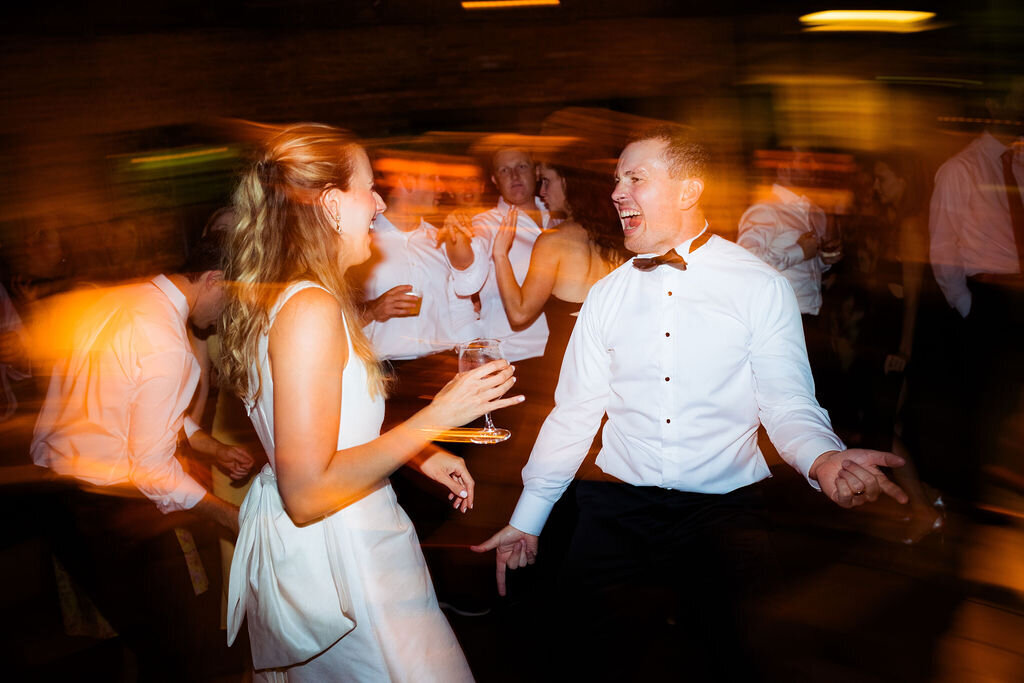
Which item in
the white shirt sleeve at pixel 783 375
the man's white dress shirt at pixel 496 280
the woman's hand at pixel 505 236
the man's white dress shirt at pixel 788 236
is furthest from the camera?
the man's white dress shirt at pixel 788 236

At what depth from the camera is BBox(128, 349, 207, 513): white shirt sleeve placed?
1951mm

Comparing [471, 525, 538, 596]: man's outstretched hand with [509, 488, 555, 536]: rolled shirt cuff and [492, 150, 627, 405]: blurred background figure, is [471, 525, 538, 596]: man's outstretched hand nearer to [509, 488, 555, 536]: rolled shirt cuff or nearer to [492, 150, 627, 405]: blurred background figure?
[509, 488, 555, 536]: rolled shirt cuff

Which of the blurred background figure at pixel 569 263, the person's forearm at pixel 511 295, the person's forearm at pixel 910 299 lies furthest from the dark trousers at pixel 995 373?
the person's forearm at pixel 511 295

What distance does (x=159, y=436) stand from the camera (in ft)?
6.49

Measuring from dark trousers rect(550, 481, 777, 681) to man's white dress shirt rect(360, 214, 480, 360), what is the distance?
1.64 metres

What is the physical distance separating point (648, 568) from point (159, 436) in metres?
1.32

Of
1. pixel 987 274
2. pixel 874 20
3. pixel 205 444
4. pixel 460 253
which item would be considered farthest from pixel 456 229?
pixel 874 20

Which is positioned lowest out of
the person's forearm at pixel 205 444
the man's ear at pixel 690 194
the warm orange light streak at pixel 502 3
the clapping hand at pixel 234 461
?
the clapping hand at pixel 234 461

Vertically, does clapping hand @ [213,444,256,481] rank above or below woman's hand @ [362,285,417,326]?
below

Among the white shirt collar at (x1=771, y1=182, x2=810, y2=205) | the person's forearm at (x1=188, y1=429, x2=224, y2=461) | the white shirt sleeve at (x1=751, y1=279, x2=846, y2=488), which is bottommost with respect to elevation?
the person's forearm at (x1=188, y1=429, x2=224, y2=461)

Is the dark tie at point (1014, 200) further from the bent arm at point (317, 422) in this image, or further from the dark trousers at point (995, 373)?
the bent arm at point (317, 422)

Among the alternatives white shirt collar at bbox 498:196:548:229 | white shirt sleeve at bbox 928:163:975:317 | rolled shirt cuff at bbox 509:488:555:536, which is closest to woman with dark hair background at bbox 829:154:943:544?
white shirt sleeve at bbox 928:163:975:317

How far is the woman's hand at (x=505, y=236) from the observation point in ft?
10.5

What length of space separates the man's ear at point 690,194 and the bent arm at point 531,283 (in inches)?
35.7
